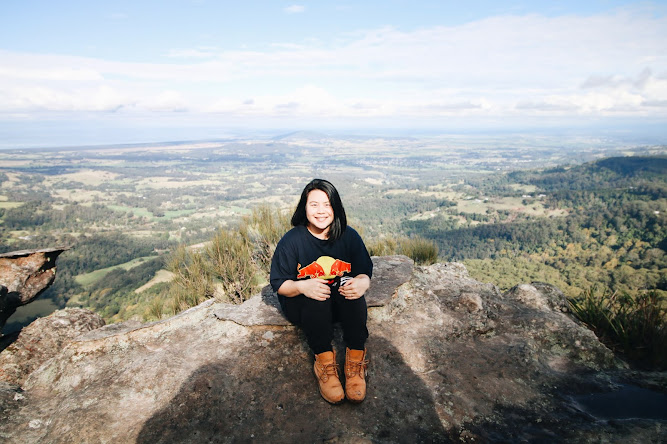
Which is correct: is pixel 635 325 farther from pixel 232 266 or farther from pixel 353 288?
pixel 232 266

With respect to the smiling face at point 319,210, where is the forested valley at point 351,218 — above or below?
below

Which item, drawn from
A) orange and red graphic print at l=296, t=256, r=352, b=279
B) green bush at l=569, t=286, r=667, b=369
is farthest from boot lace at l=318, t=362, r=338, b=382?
green bush at l=569, t=286, r=667, b=369

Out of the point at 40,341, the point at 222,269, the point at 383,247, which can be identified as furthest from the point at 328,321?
the point at 383,247

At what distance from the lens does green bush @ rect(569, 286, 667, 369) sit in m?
3.40

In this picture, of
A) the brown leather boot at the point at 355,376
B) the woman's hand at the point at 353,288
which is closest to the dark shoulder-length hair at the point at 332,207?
the woman's hand at the point at 353,288

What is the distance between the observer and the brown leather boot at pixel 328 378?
259cm

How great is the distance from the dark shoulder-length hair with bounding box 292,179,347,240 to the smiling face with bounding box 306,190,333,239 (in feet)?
0.13

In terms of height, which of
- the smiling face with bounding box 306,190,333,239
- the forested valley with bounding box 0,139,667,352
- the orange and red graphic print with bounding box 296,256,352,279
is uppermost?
the smiling face with bounding box 306,190,333,239

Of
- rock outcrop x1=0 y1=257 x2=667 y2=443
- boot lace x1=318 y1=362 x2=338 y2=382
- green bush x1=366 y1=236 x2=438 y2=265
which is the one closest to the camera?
rock outcrop x1=0 y1=257 x2=667 y2=443

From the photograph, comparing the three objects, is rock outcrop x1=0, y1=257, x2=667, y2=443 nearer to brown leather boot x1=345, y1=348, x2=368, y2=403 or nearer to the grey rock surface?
brown leather boot x1=345, y1=348, x2=368, y2=403

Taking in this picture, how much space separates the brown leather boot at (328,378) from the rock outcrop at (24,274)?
14.0 feet

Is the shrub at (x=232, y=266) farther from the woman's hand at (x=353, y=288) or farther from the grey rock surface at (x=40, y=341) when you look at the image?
the woman's hand at (x=353, y=288)

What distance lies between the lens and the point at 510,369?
3037 millimetres

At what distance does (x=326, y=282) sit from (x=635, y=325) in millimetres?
3757
